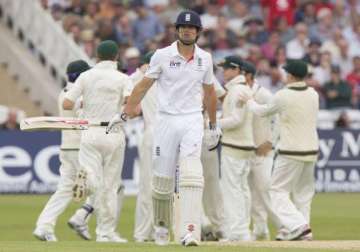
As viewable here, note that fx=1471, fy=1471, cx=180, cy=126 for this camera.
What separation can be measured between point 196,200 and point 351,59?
53.5 ft

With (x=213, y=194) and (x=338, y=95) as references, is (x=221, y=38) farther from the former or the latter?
(x=213, y=194)

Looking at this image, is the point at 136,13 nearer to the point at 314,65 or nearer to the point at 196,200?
the point at 314,65

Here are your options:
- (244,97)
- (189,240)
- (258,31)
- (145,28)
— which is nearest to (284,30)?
(258,31)

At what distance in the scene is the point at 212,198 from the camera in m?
18.8

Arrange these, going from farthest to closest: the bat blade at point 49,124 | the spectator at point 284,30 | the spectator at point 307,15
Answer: the spectator at point 307,15 → the spectator at point 284,30 → the bat blade at point 49,124

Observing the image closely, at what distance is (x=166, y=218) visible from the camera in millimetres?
15297

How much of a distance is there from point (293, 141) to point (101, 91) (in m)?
2.48

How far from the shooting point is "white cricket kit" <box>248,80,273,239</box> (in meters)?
19.4

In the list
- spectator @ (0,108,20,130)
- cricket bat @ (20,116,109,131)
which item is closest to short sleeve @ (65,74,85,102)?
cricket bat @ (20,116,109,131)

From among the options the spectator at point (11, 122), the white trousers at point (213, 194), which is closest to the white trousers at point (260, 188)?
the white trousers at point (213, 194)

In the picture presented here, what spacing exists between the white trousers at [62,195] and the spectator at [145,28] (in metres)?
11.7

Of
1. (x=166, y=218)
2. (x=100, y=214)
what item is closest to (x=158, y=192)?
(x=166, y=218)

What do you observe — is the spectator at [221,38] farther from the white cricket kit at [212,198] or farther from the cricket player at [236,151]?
the white cricket kit at [212,198]

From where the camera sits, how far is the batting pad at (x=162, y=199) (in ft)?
49.6
